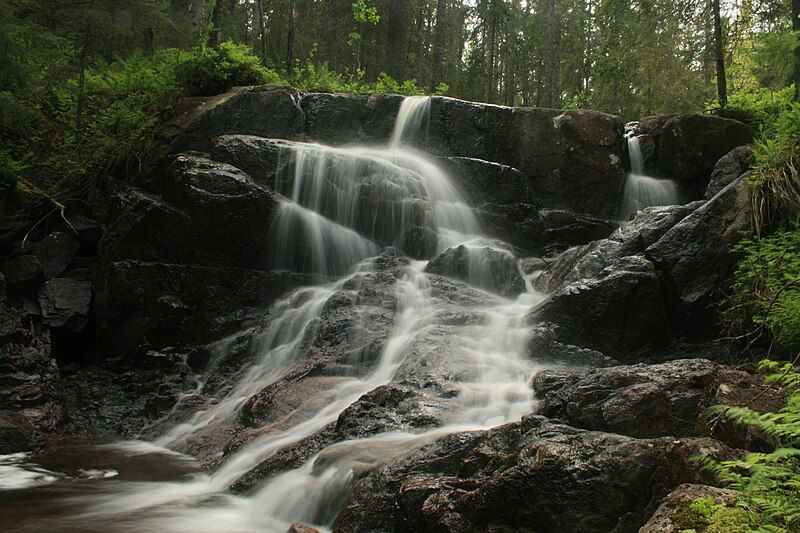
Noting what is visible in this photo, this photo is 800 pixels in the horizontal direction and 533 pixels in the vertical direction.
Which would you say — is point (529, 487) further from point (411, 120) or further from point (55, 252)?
point (411, 120)

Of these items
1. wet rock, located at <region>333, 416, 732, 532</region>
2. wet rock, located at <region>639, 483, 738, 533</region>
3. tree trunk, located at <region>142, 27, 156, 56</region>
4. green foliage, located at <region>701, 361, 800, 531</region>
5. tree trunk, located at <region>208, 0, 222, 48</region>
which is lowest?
wet rock, located at <region>333, 416, 732, 532</region>

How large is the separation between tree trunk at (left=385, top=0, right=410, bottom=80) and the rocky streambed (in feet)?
18.3

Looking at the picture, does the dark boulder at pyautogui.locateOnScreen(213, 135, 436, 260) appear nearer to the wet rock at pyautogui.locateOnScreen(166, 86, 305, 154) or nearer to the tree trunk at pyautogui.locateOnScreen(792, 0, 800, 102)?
the wet rock at pyautogui.locateOnScreen(166, 86, 305, 154)

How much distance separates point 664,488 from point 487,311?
5.60 m

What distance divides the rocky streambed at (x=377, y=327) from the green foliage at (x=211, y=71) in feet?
2.60

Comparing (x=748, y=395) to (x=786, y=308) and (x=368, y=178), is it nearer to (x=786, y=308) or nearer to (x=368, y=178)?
(x=786, y=308)

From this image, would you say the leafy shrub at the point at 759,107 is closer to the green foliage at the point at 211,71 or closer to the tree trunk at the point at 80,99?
the green foliage at the point at 211,71

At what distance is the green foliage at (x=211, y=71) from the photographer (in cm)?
1303

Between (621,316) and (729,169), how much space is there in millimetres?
4054

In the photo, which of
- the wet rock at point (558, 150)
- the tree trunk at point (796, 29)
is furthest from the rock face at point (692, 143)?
the tree trunk at point (796, 29)

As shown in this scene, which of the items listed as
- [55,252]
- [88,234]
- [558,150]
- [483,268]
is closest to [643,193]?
[558,150]

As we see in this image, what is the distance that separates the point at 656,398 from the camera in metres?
4.51

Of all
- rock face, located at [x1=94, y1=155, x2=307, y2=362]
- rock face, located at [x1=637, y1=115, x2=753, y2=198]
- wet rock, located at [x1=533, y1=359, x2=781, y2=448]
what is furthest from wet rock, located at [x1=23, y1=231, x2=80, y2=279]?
rock face, located at [x1=637, y1=115, x2=753, y2=198]

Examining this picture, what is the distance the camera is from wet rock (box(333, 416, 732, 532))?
3.47 metres
